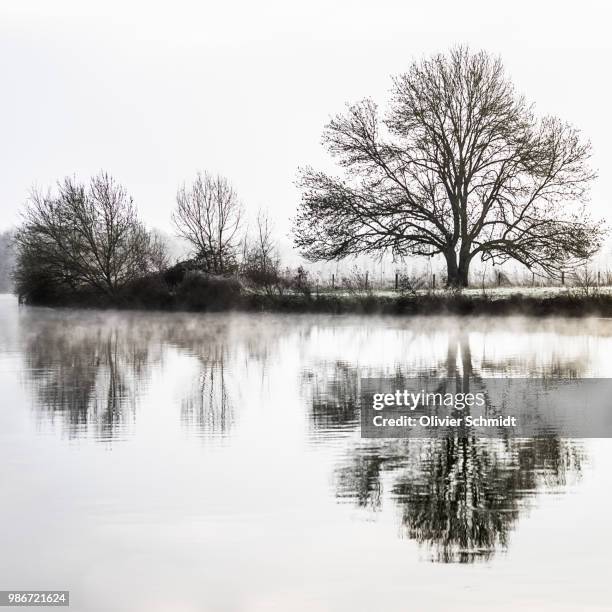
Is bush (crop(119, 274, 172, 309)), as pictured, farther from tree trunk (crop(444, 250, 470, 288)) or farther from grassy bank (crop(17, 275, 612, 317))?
tree trunk (crop(444, 250, 470, 288))

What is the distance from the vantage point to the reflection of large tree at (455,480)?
24.5 feet

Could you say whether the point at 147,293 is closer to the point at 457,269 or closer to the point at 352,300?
the point at 352,300

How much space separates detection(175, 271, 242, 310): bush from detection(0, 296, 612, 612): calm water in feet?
96.3

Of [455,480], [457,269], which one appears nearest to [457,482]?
[455,480]

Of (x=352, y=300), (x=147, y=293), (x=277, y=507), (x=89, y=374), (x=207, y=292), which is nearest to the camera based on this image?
(x=277, y=507)

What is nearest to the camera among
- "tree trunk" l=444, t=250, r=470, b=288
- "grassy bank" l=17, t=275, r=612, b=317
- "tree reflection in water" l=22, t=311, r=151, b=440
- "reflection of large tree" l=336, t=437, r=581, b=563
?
"reflection of large tree" l=336, t=437, r=581, b=563

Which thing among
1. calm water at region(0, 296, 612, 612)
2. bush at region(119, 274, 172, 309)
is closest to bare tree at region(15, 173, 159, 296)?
bush at region(119, 274, 172, 309)

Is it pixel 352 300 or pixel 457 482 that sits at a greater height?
pixel 352 300

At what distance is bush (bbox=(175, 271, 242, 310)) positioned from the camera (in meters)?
46.3

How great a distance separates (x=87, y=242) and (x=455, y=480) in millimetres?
46718

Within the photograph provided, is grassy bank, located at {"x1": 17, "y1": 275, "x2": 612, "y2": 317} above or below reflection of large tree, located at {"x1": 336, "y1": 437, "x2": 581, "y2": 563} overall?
above

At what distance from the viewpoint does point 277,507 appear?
8469mm

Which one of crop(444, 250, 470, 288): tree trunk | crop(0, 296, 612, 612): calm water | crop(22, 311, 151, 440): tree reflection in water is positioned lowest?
crop(0, 296, 612, 612): calm water

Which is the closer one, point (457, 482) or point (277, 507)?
point (277, 507)
